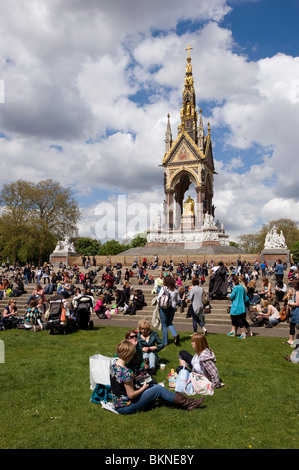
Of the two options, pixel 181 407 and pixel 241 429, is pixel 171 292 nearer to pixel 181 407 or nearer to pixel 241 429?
pixel 181 407

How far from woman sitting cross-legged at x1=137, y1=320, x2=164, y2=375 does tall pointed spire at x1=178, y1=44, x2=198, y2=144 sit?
42.3 metres

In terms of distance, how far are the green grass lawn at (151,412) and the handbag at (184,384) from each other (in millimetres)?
346

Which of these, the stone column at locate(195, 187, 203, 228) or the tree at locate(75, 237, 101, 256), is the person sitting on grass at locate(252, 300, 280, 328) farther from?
the tree at locate(75, 237, 101, 256)

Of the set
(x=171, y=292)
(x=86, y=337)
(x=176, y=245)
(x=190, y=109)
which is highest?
(x=190, y=109)

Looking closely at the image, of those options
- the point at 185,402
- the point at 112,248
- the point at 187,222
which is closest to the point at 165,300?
the point at 185,402

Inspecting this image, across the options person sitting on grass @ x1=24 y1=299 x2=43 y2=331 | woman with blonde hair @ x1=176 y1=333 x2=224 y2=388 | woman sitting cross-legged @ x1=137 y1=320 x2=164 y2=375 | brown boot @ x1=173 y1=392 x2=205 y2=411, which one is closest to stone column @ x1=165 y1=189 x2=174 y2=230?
person sitting on grass @ x1=24 y1=299 x2=43 y2=331

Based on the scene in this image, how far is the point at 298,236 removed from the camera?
6588 cm

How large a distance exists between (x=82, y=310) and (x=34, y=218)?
123 ft

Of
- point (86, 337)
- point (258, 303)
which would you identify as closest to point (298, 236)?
point (258, 303)

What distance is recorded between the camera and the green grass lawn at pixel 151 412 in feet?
13.3

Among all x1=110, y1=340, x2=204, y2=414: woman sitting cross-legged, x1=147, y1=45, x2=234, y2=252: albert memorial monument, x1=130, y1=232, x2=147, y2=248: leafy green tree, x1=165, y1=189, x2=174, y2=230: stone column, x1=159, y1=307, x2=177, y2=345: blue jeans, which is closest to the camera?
x1=110, y1=340, x2=204, y2=414: woman sitting cross-legged

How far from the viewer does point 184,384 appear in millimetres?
5594

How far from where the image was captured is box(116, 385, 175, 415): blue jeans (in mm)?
4805

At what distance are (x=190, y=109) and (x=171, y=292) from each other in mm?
44453
